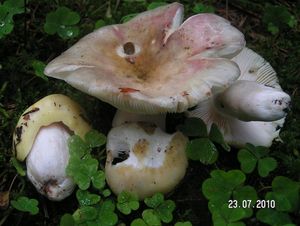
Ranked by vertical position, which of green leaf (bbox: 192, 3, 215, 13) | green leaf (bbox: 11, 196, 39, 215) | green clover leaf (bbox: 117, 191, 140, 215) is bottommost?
green leaf (bbox: 11, 196, 39, 215)

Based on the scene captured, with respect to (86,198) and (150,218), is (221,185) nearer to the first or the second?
(150,218)

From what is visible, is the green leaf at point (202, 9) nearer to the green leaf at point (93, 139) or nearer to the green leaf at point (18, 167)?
the green leaf at point (93, 139)

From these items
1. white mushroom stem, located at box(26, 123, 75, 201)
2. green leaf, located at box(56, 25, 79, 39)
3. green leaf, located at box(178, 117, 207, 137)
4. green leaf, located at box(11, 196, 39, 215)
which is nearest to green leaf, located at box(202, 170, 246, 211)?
green leaf, located at box(178, 117, 207, 137)

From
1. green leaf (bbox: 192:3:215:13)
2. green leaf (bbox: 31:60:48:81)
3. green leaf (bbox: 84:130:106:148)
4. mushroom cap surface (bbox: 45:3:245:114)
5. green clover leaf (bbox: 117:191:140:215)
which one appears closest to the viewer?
mushroom cap surface (bbox: 45:3:245:114)

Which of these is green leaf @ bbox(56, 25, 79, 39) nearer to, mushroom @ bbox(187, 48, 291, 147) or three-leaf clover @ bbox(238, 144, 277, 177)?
mushroom @ bbox(187, 48, 291, 147)

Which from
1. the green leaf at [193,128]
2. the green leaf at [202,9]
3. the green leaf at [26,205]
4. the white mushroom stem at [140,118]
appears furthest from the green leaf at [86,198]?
the green leaf at [202,9]

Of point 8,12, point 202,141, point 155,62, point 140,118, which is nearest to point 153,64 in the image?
point 155,62
